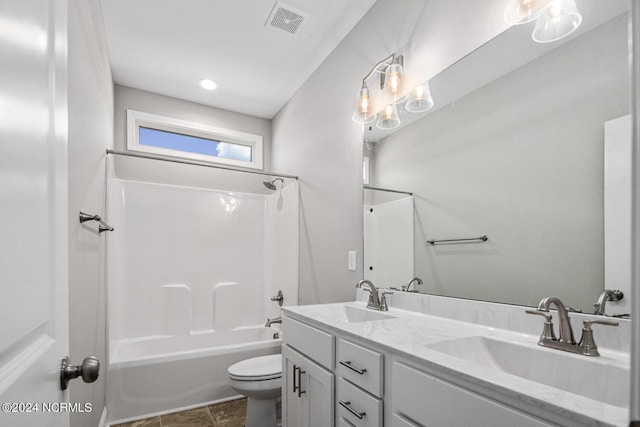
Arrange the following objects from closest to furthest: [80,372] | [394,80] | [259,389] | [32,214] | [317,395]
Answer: [32,214]
[80,372]
[317,395]
[394,80]
[259,389]

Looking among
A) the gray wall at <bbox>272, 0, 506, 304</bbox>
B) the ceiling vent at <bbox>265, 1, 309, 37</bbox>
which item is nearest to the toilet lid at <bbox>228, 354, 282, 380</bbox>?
the gray wall at <bbox>272, 0, 506, 304</bbox>

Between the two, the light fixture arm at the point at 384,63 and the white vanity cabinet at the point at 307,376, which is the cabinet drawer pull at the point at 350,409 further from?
the light fixture arm at the point at 384,63

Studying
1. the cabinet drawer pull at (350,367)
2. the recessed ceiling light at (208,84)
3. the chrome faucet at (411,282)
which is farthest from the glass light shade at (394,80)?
the recessed ceiling light at (208,84)

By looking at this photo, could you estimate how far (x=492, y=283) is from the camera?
1.28m

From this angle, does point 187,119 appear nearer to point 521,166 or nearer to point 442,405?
Result: point 521,166

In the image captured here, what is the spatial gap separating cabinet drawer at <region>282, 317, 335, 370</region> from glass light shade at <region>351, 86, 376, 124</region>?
4.02ft

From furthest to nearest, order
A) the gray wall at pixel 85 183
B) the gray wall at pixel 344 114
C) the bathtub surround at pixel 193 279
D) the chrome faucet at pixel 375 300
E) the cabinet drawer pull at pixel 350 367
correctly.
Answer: the bathtub surround at pixel 193 279 < the chrome faucet at pixel 375 300 < the gray wall at pixel 344 114 < the gray wall at pixel 85 183 < the cabinet drawer pull at pixel 350 367

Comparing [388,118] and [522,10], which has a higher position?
[522,10]

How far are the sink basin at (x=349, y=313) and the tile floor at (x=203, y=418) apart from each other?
1.07 m

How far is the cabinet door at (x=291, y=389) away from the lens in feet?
5.13

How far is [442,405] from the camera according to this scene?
0.83 m

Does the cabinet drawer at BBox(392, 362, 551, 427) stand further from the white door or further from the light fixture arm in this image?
the light fixture arm

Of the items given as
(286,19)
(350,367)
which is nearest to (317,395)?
(350,367)

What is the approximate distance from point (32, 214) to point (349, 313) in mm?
1521
